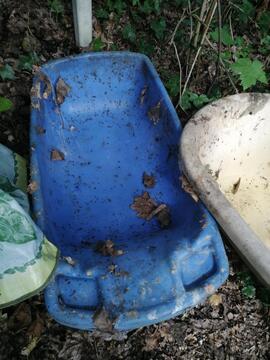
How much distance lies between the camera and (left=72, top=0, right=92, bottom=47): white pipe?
7.19ft

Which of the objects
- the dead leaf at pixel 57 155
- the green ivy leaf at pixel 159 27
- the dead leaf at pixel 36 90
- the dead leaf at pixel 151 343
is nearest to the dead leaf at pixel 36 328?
the dead leaf at pixel 151 343

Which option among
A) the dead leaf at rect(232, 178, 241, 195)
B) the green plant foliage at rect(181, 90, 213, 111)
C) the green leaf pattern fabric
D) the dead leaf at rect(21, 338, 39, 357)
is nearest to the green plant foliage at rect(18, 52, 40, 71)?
the green plant foliage at rect(181, 90, 213, 111)

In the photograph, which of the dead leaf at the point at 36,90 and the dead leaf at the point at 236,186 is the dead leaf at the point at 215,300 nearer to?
the dead leaf at the point at 236,186

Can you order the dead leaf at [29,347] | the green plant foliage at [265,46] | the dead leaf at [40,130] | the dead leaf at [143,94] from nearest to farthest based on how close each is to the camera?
the dead leaf at [29,347]
the dead leaf at [40,130]
the dead leaf at [143,94]
the green plant foliage at [265,46]

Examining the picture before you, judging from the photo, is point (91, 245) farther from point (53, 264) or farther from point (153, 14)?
point (153, 14)

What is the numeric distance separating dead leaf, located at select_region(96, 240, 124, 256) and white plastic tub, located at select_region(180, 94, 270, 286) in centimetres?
43

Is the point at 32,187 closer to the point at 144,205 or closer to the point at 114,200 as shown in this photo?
the point at 114,200

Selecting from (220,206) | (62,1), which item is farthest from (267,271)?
(62,1)

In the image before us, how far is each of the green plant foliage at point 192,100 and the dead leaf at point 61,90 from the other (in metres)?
0.71

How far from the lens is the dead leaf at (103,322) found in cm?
144

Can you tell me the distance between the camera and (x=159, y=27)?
2688 millimetres

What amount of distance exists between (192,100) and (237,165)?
59cm

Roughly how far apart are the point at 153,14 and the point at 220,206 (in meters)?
1.92

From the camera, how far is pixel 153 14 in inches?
113
